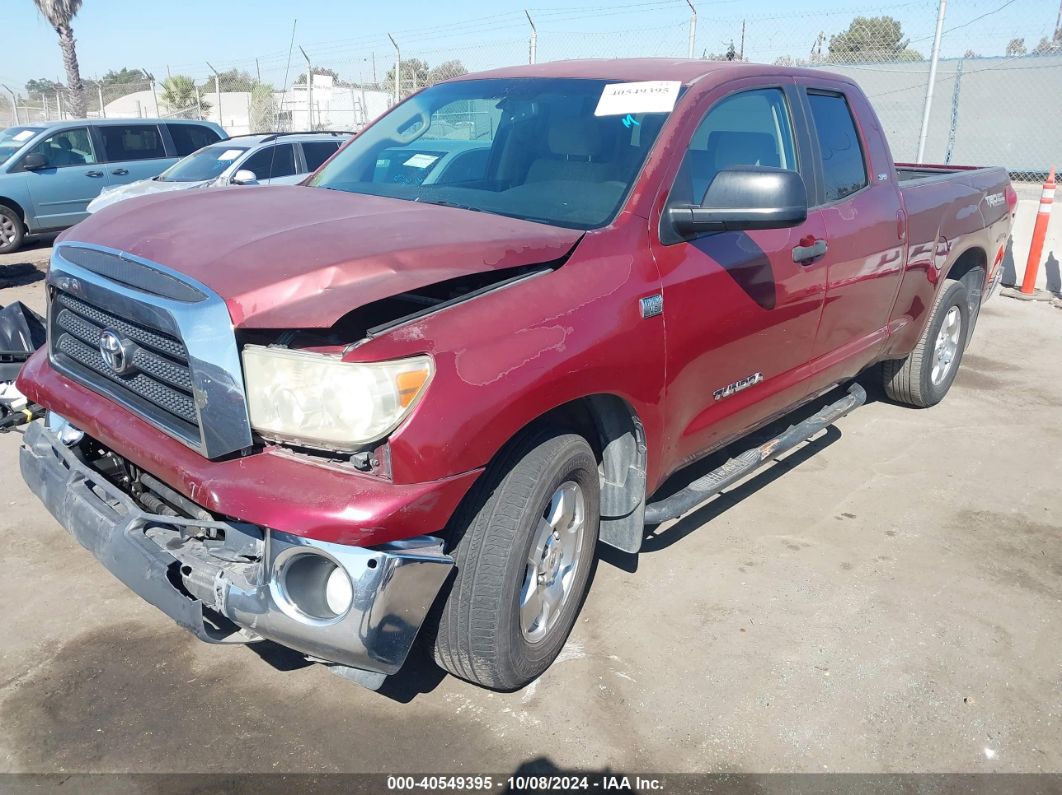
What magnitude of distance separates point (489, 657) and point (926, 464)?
3.37 metres

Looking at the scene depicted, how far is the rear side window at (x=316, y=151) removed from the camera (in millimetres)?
11031

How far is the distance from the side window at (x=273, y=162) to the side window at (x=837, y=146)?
7869 mm

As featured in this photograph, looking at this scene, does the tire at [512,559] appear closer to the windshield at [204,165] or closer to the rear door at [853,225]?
the rear door at [853,225]

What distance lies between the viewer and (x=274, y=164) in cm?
1067

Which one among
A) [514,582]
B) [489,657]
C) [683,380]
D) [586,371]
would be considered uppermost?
[586,371]

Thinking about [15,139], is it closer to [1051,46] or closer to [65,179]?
[65,179]

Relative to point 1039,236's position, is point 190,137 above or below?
above

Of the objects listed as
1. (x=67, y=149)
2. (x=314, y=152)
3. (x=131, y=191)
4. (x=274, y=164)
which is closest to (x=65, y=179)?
(x=67, y=149)

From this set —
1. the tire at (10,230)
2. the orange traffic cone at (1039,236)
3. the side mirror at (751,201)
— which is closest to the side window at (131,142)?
the tire at (10,230)

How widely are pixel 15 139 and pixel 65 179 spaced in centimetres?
117

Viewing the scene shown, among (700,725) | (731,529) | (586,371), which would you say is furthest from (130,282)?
(731,529)

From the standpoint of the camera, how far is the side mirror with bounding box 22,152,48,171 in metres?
11.9

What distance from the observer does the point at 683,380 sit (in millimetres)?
3141

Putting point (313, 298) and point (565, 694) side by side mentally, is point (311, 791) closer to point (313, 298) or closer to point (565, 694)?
point (565, 694)
